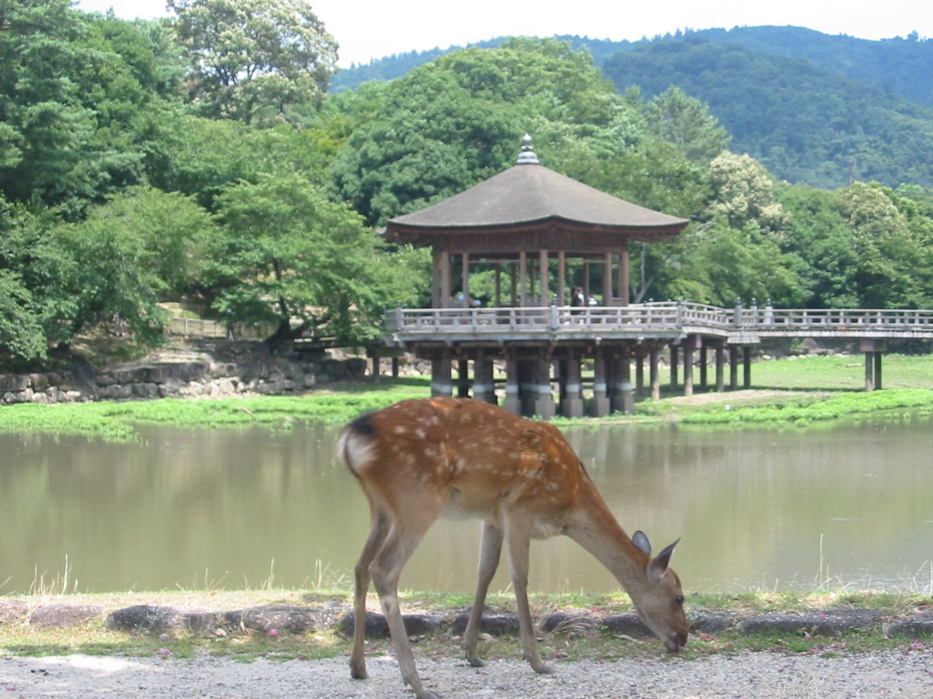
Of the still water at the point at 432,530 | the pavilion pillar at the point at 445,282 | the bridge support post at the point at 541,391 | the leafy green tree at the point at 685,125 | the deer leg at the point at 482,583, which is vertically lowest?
the still water at the point at 432,530

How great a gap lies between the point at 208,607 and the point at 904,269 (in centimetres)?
4729

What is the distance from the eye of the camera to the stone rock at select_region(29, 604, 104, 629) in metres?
7.03

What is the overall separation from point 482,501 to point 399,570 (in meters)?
0.64

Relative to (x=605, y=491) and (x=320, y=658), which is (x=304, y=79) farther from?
(x=320, y=658)

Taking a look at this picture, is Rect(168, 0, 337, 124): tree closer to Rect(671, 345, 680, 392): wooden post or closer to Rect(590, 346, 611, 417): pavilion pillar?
Rect(671, 345, 680, 392): wooden post

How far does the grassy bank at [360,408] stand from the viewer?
982 inches

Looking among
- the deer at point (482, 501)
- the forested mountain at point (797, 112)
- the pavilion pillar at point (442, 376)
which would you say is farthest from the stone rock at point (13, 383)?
the forested mountain at point (797, 112)

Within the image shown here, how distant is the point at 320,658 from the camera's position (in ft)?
21.3

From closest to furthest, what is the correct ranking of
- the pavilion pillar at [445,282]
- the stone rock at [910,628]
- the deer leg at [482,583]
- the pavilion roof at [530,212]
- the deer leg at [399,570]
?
1. the deer leg at [399,570]
2. the deer leg at [482,583]
3. the stone rock at [910,628]
4. the pavilion roof at [530,212]
5. the pavilion pillar at [445,282]

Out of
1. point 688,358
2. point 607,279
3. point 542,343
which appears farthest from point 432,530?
point 688,358

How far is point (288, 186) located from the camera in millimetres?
33594

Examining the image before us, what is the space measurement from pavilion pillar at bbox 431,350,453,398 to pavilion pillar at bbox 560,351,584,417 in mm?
2873

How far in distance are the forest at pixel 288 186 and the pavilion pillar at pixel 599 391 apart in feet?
25.4

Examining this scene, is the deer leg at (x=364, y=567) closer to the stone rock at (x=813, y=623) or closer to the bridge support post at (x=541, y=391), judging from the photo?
the stone rock at (x=813, y=623)
